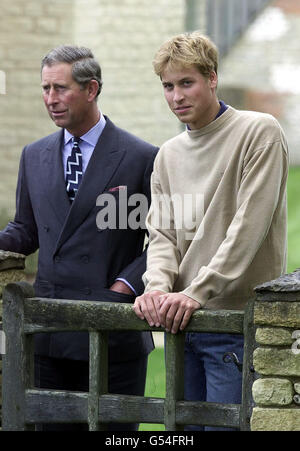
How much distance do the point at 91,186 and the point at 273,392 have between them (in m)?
1.23

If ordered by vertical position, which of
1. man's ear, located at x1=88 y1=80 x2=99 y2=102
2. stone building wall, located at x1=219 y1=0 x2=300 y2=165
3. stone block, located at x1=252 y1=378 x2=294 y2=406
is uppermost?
stone building wall, located at x1=219 y1=0 x2=300 y2=165

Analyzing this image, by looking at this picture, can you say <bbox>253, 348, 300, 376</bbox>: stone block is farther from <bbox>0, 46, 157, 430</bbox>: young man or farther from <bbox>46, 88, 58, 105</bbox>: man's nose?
<bbox>46, 88, 58, 105</bbox>: man's nose

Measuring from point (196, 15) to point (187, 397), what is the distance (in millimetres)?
11781

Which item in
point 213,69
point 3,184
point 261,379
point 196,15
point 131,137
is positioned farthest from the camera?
point 196,15

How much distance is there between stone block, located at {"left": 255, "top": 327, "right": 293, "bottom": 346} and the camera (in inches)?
136

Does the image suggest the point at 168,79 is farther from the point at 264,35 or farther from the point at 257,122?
the point at 264,35

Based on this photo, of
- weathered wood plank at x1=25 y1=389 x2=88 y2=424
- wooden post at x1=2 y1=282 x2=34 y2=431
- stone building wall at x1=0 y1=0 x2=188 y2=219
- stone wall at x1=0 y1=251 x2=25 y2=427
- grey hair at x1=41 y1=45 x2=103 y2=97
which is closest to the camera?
weathered wood plank at x1=25 y1=389 x2=88 y2=424

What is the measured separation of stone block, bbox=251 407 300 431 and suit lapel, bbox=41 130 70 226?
4.12ft

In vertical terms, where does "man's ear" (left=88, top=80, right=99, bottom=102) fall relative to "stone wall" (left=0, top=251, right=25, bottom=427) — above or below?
above

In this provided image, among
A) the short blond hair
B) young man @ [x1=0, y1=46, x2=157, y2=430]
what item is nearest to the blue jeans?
young man @ [x1=0, y1=46, x2=157, y2=430]

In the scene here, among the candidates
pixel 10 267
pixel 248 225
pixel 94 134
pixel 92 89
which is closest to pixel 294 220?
pixel 10 267

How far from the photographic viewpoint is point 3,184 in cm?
1401

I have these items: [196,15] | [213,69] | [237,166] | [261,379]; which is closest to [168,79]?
[213,69]

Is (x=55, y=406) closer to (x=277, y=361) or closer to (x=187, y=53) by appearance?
(x=277, y=361)
